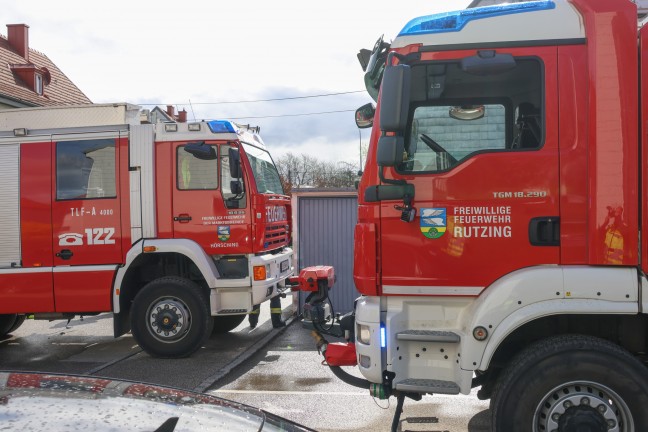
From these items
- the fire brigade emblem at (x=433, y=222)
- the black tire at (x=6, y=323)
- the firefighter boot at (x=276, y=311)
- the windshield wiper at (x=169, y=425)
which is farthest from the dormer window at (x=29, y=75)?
the windshield wiper at (x=169, y=425)

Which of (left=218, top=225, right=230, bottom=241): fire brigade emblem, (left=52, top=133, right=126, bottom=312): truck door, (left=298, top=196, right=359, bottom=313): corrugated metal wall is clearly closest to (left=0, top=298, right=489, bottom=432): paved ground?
(left=52, top=133, right=126, bottom=312): truck door

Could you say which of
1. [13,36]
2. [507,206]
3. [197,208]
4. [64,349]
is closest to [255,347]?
[197,208]

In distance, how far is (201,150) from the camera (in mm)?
7613

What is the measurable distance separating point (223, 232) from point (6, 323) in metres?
4.32

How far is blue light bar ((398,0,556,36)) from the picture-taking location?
3703 millimetres

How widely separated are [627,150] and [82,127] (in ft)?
22.3

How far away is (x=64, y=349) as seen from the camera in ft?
27.8

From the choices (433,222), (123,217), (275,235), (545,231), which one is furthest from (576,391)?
Answer: (123,217)

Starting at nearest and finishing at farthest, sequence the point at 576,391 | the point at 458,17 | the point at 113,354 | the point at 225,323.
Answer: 1. the point at 576,391
2. the point at 458,17
3. the point at 113,354
4. the point at 225,323

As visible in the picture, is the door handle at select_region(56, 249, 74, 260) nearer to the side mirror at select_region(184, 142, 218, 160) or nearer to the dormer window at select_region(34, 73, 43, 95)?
the side mirror at select_region(184, 142, 218, 160)

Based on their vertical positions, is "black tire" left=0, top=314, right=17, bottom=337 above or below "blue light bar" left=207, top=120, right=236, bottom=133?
below

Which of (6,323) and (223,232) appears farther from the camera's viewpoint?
(6,323)

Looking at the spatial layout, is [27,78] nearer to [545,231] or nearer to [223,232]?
[223,232]

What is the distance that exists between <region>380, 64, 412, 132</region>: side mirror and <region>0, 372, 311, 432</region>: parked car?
1994 millimetres
